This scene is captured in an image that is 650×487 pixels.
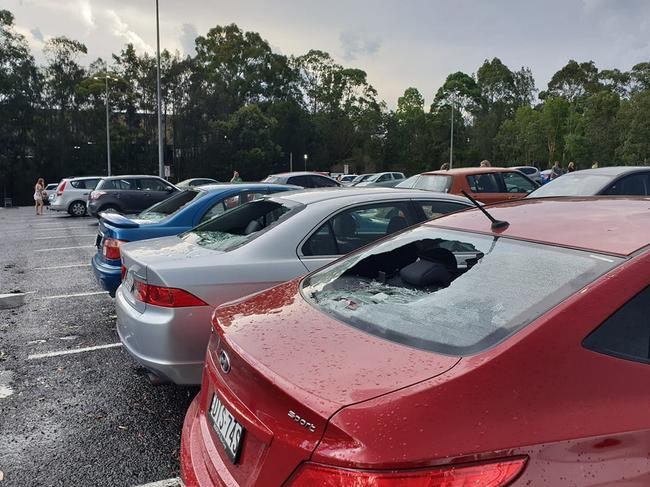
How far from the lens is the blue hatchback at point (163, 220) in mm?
5781

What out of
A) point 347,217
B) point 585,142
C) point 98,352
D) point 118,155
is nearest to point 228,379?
point 347,217

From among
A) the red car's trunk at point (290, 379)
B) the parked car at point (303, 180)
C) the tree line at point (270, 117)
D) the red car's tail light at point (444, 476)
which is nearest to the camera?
the red car's tail light at point (444, 476)

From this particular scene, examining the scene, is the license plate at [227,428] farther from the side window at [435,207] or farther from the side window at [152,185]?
the side window at [152,185]

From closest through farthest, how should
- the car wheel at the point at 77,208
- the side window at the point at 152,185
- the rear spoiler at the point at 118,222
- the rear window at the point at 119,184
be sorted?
the rear spoiler at the point at 118,222 → the rear window at the point at 119,184 → the side window at the point at 152,185 → the car wheel at the point at 77,208

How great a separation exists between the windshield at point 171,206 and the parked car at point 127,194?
11.4 m

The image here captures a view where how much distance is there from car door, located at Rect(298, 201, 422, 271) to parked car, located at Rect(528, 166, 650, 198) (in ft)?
12.6

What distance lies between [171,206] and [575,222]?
5.91 meters

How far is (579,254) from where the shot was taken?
1871 mm

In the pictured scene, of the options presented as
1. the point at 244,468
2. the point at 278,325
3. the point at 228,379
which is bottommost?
the point at 244,468

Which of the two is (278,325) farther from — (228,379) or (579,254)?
(579,254)

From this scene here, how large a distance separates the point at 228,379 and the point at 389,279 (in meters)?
0.97

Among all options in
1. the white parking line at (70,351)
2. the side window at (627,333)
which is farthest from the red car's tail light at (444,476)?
the white parking line at (70,351)

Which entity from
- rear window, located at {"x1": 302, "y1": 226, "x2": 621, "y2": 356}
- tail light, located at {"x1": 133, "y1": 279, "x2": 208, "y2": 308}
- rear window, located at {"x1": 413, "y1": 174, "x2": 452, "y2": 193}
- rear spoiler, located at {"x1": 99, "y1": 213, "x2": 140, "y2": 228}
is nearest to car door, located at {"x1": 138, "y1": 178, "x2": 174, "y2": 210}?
rear window, located at {"x1": 413, "y1": 174, "x2": 452, "y2": 193}

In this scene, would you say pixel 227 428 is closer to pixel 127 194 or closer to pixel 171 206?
pixel 171 206
